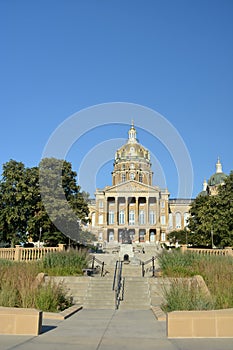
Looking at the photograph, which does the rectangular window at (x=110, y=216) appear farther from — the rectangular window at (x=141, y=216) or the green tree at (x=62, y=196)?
the green tree at (x=62, y=196)

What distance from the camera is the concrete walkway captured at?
6.36m

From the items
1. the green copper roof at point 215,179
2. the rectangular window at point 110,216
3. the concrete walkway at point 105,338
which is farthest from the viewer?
the green copper roof at point 215,179

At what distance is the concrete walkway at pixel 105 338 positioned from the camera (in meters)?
6.36

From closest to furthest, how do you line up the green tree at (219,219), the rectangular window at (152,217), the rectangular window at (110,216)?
1. the green tree at (219,219)
2. the rectangular window at (152,217)
3. the rectangular window at (110,216)

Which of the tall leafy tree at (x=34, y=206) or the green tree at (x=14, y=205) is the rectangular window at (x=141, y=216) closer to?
the tall leafy tree at (x=34, y=206)

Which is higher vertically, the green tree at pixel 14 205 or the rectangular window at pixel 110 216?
the rectangular window at pixel 110 216

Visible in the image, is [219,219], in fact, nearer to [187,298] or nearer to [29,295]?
[187,298]

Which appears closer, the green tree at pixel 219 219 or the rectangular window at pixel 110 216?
the green tree at pixel 219 219

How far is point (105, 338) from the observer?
727 centimetres

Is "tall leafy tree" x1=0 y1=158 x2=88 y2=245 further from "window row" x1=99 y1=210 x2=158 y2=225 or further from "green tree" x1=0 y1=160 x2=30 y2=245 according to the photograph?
"window row" x1=99 y1=210 x2=158 y2=225

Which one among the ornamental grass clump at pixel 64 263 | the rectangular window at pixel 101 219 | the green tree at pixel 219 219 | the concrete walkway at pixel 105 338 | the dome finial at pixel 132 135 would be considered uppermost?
the dome finial at pixel 132 135

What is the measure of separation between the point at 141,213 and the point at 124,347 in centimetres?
8316

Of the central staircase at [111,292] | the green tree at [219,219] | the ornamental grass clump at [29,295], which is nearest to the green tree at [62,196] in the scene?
the green tree at [219,219]

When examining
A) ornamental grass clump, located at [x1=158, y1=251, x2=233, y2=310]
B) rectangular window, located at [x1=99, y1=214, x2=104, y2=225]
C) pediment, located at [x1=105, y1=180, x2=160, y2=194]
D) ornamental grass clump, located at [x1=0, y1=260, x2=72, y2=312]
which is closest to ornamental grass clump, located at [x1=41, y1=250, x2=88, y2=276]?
ornamental grass clump, located at [x1=158, y1=251, x2=233, y2=310]
